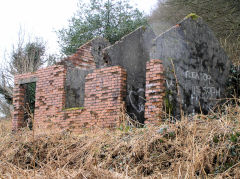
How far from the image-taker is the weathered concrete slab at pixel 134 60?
772cm

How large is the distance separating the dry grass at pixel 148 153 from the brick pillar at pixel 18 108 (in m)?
5.21

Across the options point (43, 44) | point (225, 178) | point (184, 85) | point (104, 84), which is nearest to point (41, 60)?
point (43, 44)

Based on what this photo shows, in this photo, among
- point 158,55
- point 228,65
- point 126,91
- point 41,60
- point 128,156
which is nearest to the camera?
point 128,156

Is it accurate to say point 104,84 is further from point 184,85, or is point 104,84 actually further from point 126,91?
point 184,85

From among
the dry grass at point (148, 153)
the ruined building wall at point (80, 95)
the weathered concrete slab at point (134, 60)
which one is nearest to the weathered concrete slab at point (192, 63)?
the ruined building wall at point (80, 95)

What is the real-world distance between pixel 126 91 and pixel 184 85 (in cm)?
160

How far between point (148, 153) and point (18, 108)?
789cm

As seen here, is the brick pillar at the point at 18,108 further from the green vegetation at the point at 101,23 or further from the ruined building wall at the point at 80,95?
the green vegetation at the point at 101,23

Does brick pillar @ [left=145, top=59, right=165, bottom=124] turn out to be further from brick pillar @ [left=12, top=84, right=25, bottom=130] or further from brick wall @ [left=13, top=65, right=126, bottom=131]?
brick pillar @ [left=12, top=84, right=25, bottom=130]

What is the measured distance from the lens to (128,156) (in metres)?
4.09

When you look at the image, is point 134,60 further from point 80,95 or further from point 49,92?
point 49,92

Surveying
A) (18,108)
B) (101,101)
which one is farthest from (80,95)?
(18,108)

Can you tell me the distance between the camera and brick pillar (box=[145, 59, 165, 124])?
6.72 meters

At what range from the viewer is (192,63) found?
7840mm
